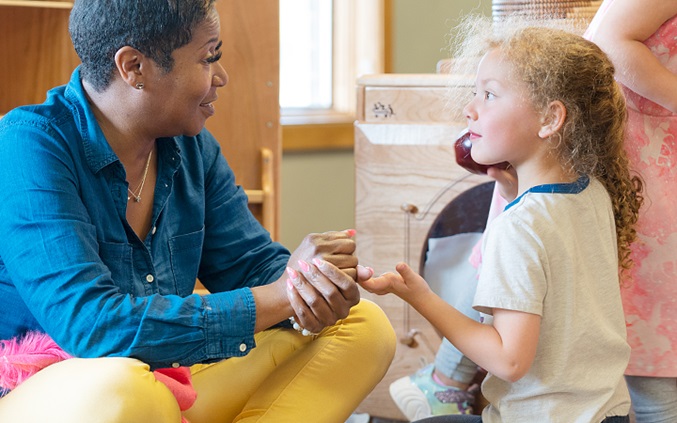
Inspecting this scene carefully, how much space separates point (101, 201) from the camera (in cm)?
139

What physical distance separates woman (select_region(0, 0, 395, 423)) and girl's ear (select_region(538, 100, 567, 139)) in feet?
1.07

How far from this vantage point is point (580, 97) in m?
1.31

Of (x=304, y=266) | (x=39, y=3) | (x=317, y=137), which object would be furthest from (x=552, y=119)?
(x=317, y=137)

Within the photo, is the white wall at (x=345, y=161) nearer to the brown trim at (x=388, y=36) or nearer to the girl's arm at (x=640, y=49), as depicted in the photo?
the brown trim at (x=388, y=36)

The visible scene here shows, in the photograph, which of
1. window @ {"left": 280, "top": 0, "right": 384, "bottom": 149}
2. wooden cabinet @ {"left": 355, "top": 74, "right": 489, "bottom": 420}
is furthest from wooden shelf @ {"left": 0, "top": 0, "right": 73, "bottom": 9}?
window @ {"left": 280, "top": 0, "right": 384, "bottom": 149}

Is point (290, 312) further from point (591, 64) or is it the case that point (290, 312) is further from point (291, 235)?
point (291, 235)

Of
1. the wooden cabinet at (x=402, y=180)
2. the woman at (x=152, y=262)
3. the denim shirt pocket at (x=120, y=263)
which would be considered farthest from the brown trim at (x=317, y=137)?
the denim shirt pocket at (x=120, y=263)

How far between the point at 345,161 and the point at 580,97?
7.05 ft

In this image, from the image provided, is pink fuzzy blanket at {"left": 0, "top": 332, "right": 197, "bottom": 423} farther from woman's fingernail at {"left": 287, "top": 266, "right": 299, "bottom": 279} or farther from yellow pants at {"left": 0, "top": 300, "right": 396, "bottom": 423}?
woman's fingernail at {"left": 287, "top": 266, "right": 299, "bottom": 279}

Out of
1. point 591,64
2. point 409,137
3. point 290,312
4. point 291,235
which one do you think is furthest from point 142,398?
point 291,235

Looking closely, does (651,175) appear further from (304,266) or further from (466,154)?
(304,266)

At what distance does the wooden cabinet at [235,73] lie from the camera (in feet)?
7.87

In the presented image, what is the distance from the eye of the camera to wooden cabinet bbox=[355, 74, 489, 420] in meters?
2.25

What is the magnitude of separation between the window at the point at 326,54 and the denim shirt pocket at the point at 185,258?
1789 mm
